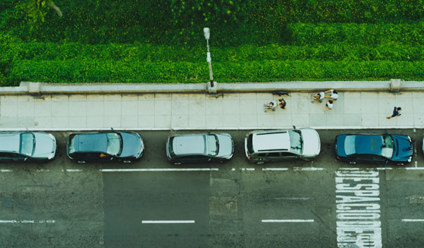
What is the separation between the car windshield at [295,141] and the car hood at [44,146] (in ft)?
43.6

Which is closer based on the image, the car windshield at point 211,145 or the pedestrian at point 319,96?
the car windshield at point 211,145

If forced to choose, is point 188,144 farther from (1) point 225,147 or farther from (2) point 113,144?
(2) point 113,144

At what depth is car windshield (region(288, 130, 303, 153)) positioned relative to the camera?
22.1 metres

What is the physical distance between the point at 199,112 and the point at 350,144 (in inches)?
344

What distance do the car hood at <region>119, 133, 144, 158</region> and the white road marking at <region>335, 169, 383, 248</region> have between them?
37.1 feet

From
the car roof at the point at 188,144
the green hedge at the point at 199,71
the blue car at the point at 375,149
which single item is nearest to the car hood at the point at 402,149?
the blue car at the point at 375,149

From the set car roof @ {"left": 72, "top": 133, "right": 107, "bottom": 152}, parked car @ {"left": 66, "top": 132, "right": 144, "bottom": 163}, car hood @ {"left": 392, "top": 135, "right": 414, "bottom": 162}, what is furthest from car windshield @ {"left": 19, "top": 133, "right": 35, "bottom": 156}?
car hood @ {"left": 392, "top": 135, "right": 414, "bottom": 162}

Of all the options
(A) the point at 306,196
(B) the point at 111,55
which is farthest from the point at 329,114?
(B) the point at 111,55

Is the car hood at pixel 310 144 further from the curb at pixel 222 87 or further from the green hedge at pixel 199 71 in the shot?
the green hedge at pixel 199 71

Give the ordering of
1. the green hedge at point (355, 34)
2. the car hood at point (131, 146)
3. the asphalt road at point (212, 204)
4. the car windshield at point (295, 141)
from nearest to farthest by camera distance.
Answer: the car windshield at point (295, 141)
the car hood at point (131, 146)
the asphalt road at point (212, 204)
the green hedge at point (355, 34)

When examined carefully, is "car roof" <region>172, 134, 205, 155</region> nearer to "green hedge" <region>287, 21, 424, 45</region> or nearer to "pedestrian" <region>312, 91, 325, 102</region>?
"pedestrian" <region>312, 91, 325, 102</region>

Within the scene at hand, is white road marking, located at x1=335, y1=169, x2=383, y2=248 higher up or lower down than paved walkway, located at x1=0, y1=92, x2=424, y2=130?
lower down

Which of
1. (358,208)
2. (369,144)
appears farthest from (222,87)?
(358,208)

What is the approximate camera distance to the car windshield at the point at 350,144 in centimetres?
2236
